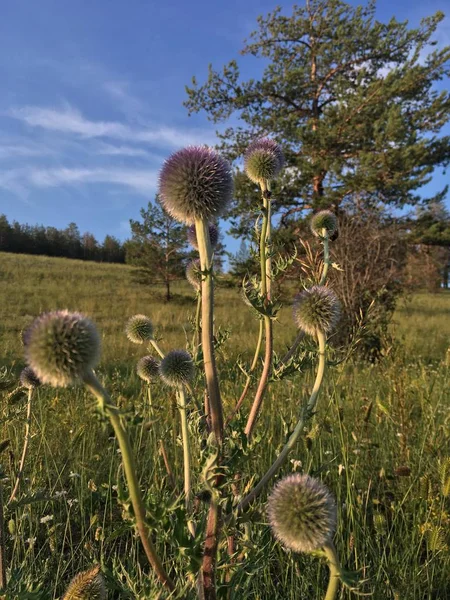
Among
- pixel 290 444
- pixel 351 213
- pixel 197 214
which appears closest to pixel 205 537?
pixel 290 444

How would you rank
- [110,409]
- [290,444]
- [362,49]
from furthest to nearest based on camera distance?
[362,49] < [290,444] < [110,409]

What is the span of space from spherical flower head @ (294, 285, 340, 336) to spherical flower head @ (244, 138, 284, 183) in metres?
0.65

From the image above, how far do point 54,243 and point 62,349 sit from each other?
7826 centimetres

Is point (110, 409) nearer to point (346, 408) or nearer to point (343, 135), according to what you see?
point (346, 408)

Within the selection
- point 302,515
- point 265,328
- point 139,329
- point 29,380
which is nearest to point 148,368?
point 139,329

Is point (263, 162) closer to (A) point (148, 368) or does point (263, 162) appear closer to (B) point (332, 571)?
(A) point (148, 368)

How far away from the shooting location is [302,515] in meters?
1.22

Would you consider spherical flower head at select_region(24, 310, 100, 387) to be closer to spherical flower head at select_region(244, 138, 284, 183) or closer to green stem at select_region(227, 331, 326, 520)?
green stem at select_region(227, 331, 326, 520)

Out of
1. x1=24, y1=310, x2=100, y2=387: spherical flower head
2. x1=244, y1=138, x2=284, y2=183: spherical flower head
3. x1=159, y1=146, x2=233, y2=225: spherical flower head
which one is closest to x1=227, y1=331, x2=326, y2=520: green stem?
x1=24, y1=310, x2=100, y2=387: spherical flower head

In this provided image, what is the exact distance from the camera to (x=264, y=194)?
5.90 feet

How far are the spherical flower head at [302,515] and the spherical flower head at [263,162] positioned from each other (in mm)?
1384

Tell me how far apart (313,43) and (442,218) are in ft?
27.5

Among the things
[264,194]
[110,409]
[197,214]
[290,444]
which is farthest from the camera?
[264,194]

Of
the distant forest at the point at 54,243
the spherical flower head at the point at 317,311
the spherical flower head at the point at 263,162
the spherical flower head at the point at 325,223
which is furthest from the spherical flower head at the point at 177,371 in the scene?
the distant forest at the point at 54,243
